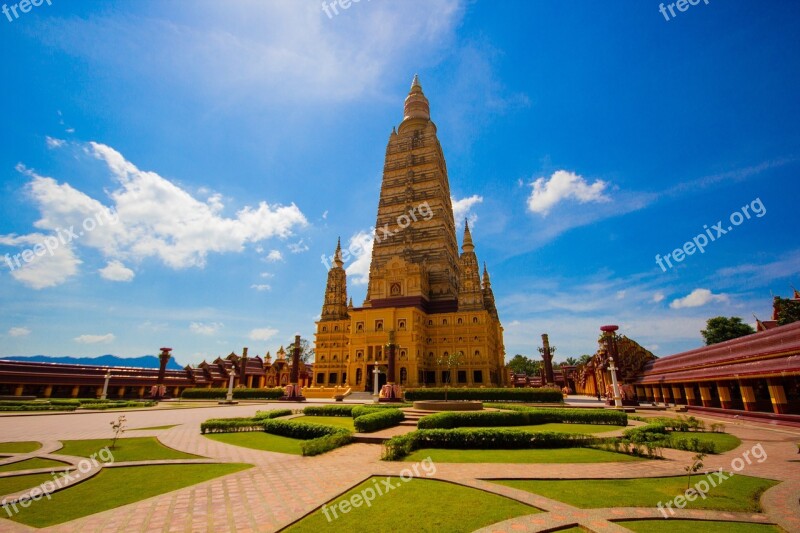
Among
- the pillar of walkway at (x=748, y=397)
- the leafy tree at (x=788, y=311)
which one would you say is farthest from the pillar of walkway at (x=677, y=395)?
the leafy tree at (x=788, y=311)

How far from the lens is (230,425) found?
1644cm

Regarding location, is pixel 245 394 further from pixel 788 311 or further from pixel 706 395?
pixel 788 311

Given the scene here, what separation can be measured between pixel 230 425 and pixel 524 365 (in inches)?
4035

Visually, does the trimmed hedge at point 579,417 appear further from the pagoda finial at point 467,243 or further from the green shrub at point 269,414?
the pagoda finial at point 467,243

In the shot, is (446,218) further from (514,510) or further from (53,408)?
(514,510)

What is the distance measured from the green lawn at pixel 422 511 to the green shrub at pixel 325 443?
3.99m

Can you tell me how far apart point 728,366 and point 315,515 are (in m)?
25.6

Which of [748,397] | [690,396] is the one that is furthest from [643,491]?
[690,396]

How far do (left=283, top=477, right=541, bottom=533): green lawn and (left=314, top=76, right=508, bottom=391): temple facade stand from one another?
38759 millimetres

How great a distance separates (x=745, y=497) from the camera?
7.32m

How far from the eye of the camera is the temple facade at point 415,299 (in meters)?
49.5

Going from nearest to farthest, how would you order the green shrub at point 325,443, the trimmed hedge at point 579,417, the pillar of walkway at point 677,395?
the green shrub at point 325,443, the trimmed hedge at point 579,417, the pillar of walkway at point 677,395

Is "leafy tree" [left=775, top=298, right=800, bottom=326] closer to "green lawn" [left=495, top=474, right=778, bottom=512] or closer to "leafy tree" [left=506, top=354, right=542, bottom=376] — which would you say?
"green lawn" [left=495, top=474, right=778, bottom=512]

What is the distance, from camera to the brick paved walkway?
5938mm
